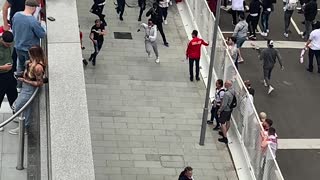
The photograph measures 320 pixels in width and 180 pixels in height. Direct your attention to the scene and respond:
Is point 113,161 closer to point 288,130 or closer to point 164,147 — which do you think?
point 164,147

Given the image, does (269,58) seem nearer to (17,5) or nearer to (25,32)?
(17,5)

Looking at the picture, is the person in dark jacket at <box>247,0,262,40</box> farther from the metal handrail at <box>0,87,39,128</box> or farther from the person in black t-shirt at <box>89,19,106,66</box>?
the metal handrail at <box>0,87,39,128</box>

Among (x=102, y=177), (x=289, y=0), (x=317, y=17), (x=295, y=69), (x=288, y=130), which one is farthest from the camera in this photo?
(x=317, y=17)

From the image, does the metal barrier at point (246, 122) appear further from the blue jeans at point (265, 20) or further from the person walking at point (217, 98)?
the blue jeans at point (265, 20)

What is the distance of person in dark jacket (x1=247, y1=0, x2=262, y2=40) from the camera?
21250 millimetres

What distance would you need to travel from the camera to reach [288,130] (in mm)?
16828

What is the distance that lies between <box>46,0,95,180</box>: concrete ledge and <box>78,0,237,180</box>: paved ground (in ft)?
14.2

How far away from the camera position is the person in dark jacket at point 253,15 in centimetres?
2125

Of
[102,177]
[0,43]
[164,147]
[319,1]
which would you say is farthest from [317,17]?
[0,43]

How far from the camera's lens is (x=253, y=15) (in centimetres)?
A: 2144

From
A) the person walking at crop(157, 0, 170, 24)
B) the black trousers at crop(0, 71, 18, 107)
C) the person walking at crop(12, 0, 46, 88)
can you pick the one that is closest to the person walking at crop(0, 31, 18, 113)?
the black trousers at crop(0, 71, 18, 107)

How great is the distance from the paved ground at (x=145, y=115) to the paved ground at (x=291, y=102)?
151cm

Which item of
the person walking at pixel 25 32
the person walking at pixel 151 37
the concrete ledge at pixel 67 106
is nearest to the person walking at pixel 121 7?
the person walking at pixel 151 37

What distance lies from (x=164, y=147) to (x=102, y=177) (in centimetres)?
186
